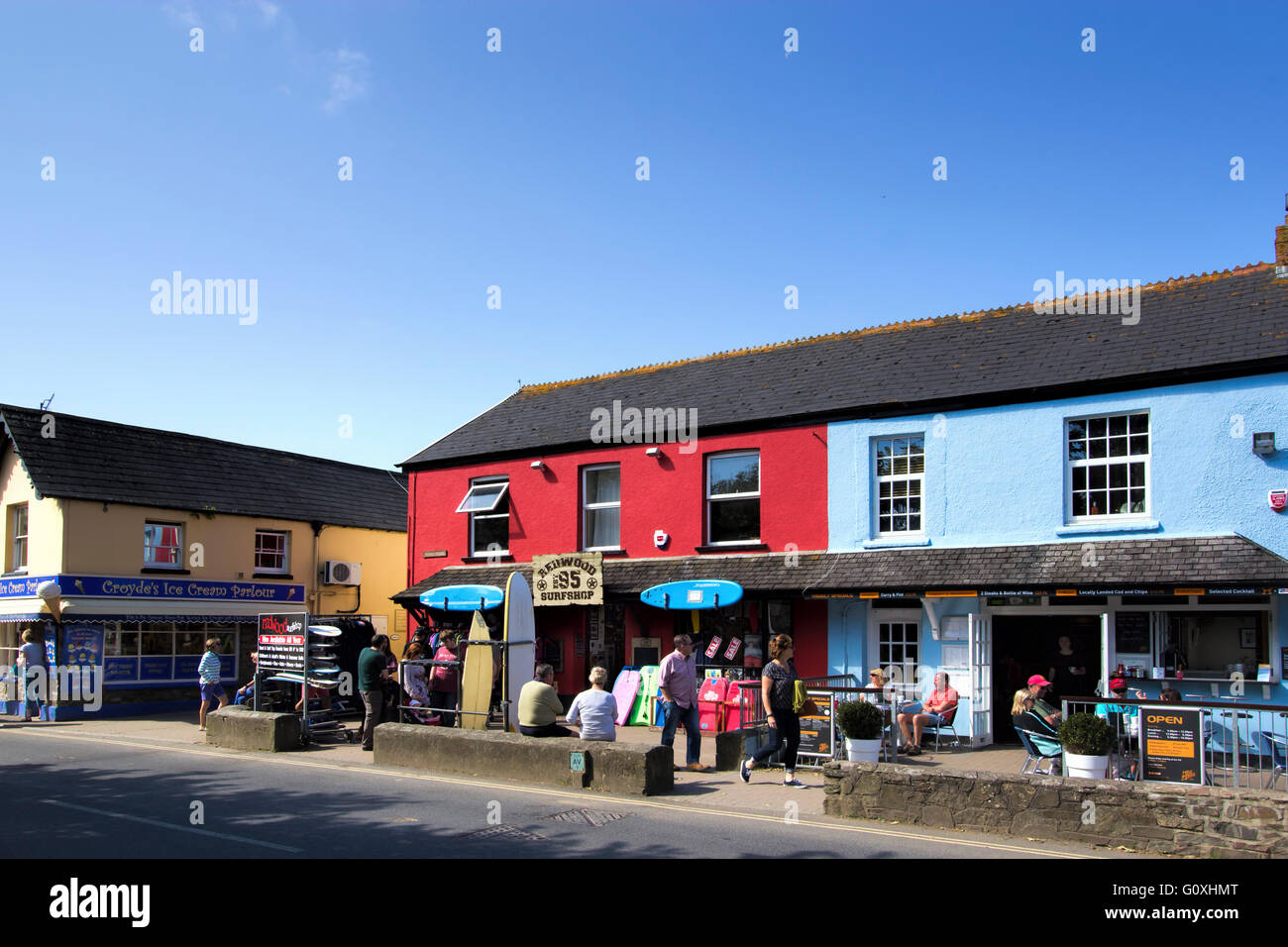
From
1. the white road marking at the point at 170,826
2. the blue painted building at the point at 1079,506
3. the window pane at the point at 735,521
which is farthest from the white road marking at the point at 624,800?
the window pane at the point at 735,521

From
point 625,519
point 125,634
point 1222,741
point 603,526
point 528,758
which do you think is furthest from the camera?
point 125,634

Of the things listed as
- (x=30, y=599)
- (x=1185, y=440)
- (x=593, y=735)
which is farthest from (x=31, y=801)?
(x=1185, y=440)

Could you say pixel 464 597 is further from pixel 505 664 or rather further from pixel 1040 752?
pixel 1040 752

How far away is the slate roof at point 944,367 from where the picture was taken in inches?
610

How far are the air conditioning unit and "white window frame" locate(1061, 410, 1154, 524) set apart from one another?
64.0 feet

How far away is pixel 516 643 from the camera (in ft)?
49.4

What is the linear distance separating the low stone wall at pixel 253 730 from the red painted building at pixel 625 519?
6.05m

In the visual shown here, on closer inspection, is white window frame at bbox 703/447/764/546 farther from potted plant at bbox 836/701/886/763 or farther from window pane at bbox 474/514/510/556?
potted plant at bbox 836/701/886/763

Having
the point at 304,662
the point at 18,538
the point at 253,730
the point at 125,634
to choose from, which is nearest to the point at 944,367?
the point at 304,662

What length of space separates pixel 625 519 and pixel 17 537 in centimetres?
1456
